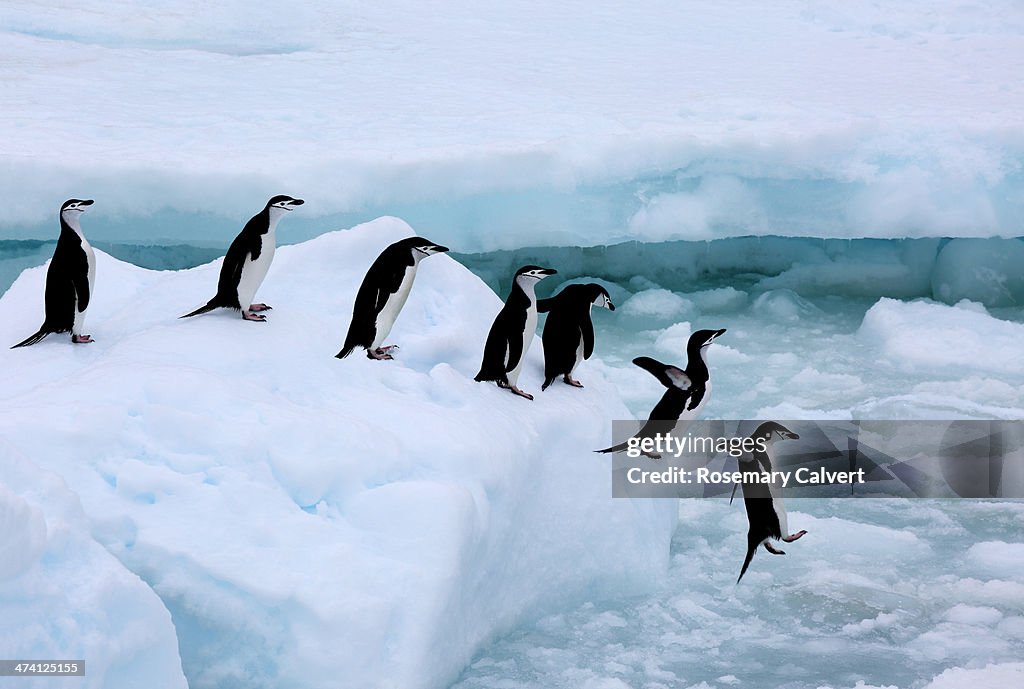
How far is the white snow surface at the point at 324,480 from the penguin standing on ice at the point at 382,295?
11cm

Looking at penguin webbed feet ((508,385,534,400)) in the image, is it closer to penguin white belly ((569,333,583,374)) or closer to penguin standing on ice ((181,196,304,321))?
penguin white belly ((569,333,583,374))

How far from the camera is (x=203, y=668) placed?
2.85 meters

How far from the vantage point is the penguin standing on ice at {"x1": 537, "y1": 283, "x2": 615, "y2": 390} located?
162 inches

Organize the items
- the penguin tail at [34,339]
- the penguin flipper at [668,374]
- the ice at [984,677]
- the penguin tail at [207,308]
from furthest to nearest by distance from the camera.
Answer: the penguin tail at [34,339], the penguin tail at [207,308], the ice at [984,677], the penguin flipper at [668,374]

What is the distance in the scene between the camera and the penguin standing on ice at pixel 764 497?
Answer: 285 cm

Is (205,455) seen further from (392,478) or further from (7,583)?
(7,583)

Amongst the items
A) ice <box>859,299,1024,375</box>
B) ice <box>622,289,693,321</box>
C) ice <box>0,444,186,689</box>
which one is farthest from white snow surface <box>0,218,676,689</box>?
ice <box>622,289,693,321</box>

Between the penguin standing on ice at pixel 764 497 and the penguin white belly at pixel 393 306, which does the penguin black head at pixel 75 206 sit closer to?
the penguin white belly at pixel 393 306

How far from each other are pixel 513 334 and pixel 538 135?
3.42 m

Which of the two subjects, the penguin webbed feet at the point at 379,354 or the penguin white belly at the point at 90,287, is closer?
the penguin webbed feet at the point at 379,354

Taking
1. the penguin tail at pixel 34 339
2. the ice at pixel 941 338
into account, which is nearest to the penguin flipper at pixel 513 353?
the penguin tail at pixel 34 339

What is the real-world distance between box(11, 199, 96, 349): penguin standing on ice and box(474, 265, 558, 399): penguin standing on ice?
65.4 inches

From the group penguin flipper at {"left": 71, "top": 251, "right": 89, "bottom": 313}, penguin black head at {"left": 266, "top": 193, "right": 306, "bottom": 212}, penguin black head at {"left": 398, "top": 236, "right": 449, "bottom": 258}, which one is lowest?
penguin flipper at {"left": 71, "top": 251, "right": 89, "bottom": 313}

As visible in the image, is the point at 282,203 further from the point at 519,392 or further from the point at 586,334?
the point at 586,334
